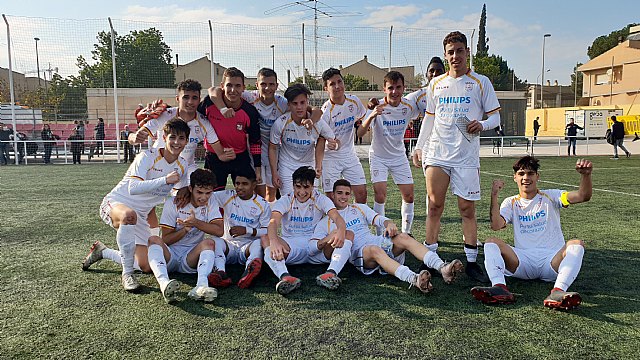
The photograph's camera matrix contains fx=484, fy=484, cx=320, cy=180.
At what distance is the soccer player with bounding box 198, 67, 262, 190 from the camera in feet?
16.2

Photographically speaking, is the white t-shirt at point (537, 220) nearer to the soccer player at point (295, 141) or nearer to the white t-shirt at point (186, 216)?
the soccer player at point (295, 141)

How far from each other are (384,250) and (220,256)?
4.78ft

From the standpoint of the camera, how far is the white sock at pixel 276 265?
398 cm

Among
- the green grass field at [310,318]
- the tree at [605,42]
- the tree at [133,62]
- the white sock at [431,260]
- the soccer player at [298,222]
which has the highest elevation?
the tree at [605,42]

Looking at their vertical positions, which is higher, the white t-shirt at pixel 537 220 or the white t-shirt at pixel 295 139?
the white t-shirt at pixel 295 139

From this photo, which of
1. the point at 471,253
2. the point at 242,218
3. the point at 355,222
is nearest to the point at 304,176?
the point at 355,222

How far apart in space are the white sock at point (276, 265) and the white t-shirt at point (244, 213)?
20.8 inches

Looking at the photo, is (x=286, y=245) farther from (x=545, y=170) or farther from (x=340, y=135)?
(x=545, y=170)

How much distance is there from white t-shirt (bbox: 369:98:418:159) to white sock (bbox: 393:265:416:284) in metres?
2.16

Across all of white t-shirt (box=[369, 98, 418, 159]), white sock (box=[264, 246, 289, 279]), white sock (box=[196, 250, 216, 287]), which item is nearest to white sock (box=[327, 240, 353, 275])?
white sock (box=[264, 246, 289, 279])

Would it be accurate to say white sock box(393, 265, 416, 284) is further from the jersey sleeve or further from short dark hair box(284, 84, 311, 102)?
short dark hair box(284, 84, 311, 102)

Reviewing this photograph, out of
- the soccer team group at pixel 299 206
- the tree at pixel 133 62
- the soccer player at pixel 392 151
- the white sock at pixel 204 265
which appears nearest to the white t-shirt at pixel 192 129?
the soccer team group at pixel 299 206

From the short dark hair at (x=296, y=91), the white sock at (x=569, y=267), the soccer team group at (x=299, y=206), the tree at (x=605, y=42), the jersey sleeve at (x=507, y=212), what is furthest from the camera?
the tree at (x=605, y=42)

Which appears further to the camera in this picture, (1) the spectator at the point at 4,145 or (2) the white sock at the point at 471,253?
(1) the spectator at the point at 4,145
